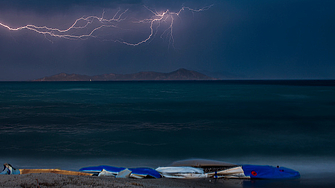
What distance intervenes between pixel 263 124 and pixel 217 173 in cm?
1332

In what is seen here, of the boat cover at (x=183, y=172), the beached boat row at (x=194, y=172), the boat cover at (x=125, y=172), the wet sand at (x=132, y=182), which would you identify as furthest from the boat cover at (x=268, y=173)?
the boat cover at (x=125, y=172)

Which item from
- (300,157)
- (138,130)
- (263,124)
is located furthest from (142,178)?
(263,124)

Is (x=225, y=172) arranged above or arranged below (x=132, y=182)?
above

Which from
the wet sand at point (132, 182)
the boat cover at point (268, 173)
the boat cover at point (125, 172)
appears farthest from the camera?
the boat cover at point (268, 173)

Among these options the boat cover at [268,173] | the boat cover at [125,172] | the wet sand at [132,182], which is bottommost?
the wet sand at [132,182]

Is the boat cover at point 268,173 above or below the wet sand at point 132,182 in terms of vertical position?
above

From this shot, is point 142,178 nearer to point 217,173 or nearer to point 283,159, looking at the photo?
point 217,173

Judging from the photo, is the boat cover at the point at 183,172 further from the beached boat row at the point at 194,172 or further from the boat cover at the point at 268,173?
the boat cover at the point at 268,173

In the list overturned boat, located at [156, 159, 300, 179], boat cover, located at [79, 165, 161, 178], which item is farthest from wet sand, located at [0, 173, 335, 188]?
boat cover, located at [79, 165, 161, 178]

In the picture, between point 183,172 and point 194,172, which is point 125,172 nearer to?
point 183,172

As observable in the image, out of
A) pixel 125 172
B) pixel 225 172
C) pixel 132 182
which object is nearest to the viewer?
pixel 132 182

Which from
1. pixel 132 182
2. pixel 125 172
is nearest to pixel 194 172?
pixel 125 172

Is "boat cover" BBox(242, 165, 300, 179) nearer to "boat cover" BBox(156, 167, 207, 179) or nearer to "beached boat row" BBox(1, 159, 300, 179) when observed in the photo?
"beached boat row" BBox(1, 159, 300, 179)

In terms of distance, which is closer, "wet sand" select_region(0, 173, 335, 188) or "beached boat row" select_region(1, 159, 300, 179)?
"wet sand" select_region(0, 173, 335, 188)
